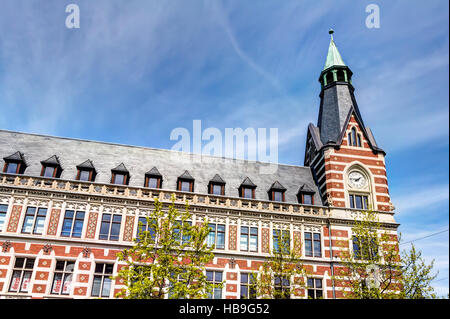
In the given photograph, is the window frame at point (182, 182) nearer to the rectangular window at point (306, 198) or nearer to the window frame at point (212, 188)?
the window frame at point (212, 188)

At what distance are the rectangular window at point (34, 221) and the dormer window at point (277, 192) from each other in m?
18.8

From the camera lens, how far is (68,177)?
29.4 m

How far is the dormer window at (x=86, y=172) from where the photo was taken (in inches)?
1155

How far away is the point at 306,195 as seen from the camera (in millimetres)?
32938

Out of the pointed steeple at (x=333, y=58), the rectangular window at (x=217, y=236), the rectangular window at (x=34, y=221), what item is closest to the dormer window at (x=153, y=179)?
the rectangular window at (x=217, y=236)

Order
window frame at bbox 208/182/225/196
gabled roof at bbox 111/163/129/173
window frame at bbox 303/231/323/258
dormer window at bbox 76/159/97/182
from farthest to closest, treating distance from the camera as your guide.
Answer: window frame at bbox 208/182/225/196, gabled roof at bbox 111/163/129/173, window frame at bbox 303/231/323/258, dormer window at bbox 76/159/97/182

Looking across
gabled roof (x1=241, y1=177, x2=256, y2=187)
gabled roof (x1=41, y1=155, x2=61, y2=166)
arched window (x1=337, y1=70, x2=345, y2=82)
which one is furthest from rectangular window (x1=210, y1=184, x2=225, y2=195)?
arched window (x1=337, y1=70, x2=345, y2=82)

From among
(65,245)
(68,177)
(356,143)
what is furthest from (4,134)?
(356,143)

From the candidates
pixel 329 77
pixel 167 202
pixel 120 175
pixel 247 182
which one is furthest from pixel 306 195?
pixel 120 175

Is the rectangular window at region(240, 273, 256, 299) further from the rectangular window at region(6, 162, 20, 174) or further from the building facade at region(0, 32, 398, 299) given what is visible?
the rectangular window at region(6, 162, 20, 174)

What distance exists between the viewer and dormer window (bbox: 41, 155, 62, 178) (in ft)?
94.6

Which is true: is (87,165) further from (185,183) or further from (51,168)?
(185,183)

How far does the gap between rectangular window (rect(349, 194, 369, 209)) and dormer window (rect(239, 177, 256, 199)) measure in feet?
30.2
